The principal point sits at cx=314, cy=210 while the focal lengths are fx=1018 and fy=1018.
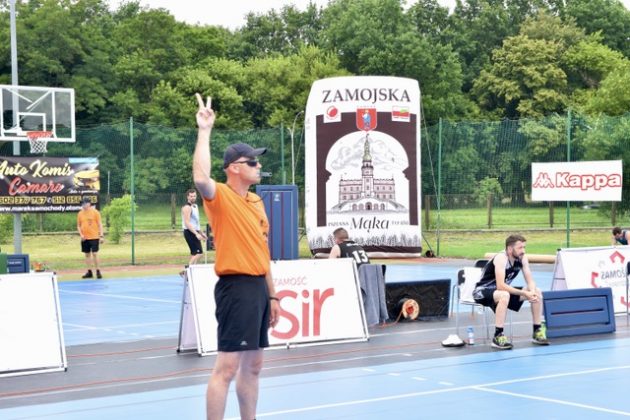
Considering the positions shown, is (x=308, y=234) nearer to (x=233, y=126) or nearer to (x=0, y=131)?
(x=0, y=131)

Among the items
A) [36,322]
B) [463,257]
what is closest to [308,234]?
[463,257]

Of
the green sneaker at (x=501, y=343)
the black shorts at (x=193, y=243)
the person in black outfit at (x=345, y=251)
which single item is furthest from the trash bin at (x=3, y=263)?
the green sneaker at (x=501, y=343)

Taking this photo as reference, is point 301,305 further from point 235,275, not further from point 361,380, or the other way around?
point 235,275

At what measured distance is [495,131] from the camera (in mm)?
30469

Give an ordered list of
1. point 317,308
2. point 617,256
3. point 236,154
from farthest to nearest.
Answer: point 617,256 < point 317,308 < point 236,154

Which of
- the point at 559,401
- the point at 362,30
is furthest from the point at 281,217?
the point at 362,30

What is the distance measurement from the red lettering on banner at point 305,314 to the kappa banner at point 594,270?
4.07m

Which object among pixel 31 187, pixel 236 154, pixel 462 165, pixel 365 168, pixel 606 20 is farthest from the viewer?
pixel 606 20

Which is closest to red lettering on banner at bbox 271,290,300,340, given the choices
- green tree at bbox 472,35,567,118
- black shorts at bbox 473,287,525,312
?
black shorts at bbox 473,287,525,312

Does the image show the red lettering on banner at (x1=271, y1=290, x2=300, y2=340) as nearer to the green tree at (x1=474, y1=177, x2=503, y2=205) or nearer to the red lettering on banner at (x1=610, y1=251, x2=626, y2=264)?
the red lettering on banner at (x1=610, y1=251, x2=626, y2=264)

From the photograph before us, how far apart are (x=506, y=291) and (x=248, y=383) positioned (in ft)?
19.5

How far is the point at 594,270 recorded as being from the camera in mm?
15172

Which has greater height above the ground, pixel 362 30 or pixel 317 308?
pixel 362 30

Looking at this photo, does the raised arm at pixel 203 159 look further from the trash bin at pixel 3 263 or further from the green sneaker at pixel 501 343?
the trash bin at pixel 3 263
